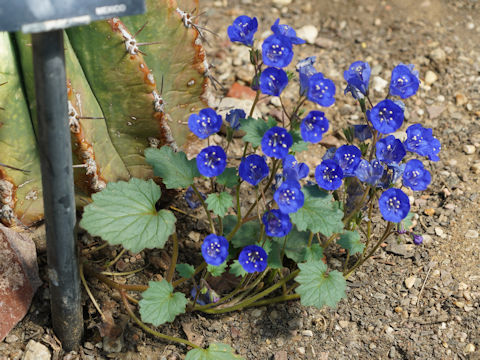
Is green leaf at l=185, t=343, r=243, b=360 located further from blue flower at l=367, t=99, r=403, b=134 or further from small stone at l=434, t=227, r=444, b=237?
small stone at l=434, t=227, r=444, b=237

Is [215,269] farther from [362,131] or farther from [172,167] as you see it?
[362,131]

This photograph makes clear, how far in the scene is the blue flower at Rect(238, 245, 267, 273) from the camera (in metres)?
2.09

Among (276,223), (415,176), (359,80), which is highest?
(359,80)

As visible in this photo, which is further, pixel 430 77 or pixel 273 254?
pixel 430 77

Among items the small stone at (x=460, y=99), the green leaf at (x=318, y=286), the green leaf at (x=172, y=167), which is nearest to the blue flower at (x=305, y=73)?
the green leaf at (x=172, y=167)

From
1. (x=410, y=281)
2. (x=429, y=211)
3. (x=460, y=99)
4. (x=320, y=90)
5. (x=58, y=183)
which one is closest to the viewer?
(x=58, y=183)

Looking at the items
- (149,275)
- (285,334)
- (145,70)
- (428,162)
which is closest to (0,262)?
(149,275)

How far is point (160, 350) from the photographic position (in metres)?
2.25

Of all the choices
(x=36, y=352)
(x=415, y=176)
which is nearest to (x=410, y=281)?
(x=415, y=176)

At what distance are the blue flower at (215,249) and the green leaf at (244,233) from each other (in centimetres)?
23

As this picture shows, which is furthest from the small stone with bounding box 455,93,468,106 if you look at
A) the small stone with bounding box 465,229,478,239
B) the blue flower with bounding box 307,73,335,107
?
the blue flower with bounding box 307,73,335,107

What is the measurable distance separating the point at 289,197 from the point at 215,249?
318 millimetres

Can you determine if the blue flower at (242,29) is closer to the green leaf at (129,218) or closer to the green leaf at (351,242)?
the green leaf at (129,218)

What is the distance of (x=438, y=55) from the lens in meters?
3.55
